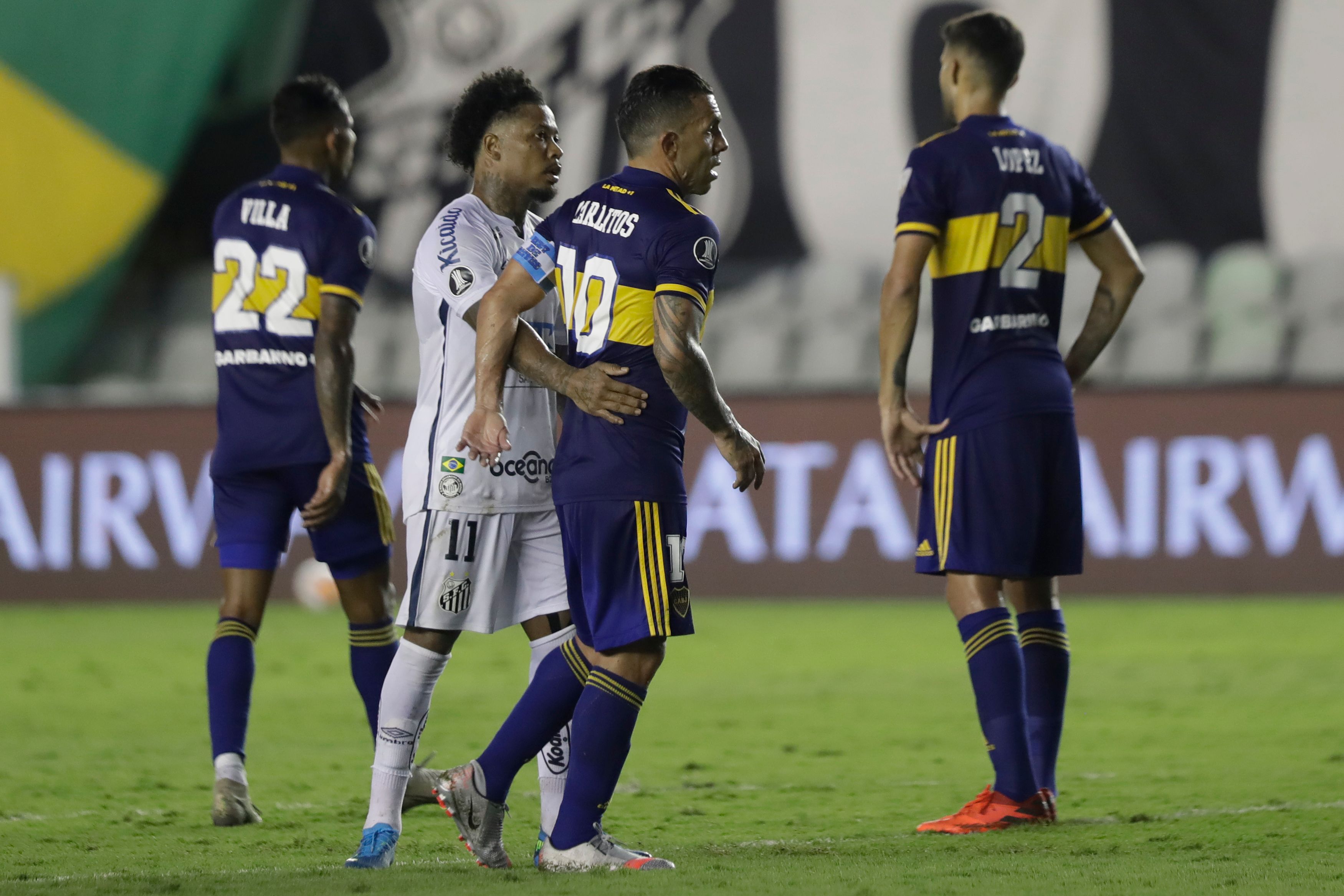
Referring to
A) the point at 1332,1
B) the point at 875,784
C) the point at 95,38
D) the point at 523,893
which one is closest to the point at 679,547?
the point at 523,893

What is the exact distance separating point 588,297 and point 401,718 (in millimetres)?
1065

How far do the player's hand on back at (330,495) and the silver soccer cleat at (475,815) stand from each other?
3.59ft

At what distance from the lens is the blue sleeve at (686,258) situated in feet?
11.8

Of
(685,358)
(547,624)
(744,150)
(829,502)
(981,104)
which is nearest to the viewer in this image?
(685,358)

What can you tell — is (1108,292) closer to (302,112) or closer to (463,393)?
(463,393)

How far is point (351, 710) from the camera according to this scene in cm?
685

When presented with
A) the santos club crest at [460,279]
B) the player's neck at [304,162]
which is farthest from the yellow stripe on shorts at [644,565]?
the player's neck at [304,162]

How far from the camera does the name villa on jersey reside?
477 centimetres

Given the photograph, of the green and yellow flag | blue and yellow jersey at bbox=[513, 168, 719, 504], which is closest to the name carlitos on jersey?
blue and yellow jersey at bbox=[513, 168, 719, 504]

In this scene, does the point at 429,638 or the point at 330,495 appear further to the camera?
the point at 330,495

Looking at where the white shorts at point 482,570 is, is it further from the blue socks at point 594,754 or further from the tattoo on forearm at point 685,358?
the tattoo on forearm at point 685,358

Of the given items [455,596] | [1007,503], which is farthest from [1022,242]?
[455,596]

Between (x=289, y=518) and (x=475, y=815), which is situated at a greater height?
(x=289, y=518)

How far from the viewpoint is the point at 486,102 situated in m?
4.23
